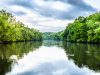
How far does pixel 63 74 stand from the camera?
21062 millimetres

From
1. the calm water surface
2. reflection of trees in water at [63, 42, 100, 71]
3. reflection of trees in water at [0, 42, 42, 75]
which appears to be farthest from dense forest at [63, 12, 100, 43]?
the calm water surface

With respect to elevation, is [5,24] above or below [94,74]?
above

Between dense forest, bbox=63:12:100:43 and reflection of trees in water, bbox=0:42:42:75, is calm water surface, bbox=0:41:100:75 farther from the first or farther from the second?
dense forest, bbox=63:12:100:43

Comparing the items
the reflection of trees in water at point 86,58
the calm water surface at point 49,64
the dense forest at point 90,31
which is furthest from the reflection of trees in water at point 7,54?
the dense forest at point 90,31

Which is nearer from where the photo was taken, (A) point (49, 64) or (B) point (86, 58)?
(A) point (49, 64)

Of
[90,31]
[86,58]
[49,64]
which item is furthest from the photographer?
[90,31]

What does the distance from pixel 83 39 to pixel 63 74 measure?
92336mm

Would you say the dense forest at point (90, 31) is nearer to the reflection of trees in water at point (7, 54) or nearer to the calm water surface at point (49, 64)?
the reflection of trees in water at point (7, 54)

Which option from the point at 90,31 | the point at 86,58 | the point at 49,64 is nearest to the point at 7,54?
the point at 49,64

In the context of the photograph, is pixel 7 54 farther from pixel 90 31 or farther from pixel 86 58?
pixel 90 31

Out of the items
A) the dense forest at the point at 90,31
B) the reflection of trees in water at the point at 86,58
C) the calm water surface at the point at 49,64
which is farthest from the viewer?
the dense forest at the point at 90,31

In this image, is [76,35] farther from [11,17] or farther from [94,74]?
[94,74]

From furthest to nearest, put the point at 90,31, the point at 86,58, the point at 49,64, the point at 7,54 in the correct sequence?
the point at 90,31, the point at 7,54, the point at 86,58, the point at 49,64

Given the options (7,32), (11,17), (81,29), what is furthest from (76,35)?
(7,32)
